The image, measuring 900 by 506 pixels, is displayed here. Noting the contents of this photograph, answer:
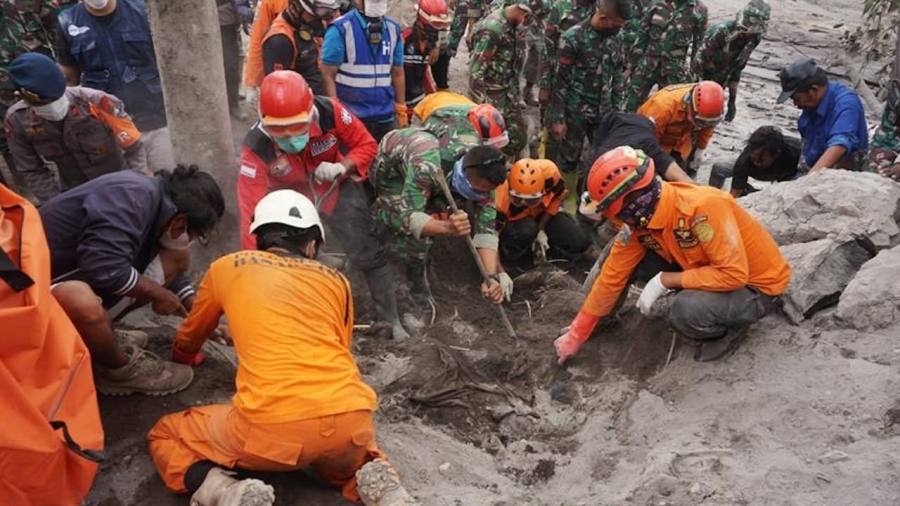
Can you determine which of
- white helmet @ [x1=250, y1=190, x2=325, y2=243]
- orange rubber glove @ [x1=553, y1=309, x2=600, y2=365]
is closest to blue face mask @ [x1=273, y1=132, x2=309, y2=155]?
white helmet @ [x1=250, y1=190, x2=325, y2=243]

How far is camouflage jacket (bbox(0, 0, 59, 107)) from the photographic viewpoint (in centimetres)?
520

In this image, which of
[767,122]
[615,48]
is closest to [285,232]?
[615,48]

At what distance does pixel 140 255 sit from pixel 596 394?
247cm

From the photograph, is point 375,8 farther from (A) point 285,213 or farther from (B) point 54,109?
(A) point 285,213

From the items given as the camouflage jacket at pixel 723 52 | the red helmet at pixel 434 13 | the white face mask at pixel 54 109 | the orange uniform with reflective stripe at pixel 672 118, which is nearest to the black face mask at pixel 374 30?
the red helmet at pixel 434 13

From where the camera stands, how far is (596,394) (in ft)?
13.0

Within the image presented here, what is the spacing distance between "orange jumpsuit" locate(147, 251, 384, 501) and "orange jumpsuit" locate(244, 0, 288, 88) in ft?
11.0

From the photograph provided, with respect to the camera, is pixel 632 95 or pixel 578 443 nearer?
pixel 578 443

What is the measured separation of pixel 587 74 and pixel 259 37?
2.85 meters

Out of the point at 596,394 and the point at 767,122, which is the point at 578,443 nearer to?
the point at 596,394

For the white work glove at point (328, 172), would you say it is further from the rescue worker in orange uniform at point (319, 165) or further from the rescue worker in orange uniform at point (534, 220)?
the rescue worker in orange uniform at point (534, 220)

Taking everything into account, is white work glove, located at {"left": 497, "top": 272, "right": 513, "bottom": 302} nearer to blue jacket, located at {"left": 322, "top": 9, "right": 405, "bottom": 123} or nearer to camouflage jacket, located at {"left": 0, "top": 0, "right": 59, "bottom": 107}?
blue jacket, located at {"left": 322, "top": 9, "right": 405, "bottom": 123}

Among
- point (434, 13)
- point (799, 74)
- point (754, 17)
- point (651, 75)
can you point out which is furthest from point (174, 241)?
point (754, 17)

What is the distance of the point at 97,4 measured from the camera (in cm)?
→ 462
